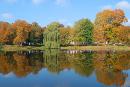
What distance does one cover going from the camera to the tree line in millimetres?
96625

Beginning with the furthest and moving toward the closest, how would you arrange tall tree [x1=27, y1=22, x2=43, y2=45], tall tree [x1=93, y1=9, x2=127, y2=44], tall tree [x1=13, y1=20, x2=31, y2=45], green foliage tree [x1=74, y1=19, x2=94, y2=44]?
tall tree [x1=27, y1=22, x2=43, y2=45], green foliage tree [x1=74, y1=19, x2=94, y2=44], tall tree [x1=13, y1=20, x2=31, y2=45], tall tree [x1=93, y1=9, x2=127, y2=44]

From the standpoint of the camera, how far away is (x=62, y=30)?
390 ft

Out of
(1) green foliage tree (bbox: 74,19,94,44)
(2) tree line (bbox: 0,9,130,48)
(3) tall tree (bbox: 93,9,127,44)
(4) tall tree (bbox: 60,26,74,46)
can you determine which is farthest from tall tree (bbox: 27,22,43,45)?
(3) tall tree (bbox: 93,9,127,44)

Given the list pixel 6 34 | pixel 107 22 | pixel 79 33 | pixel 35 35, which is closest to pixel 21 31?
pixel 6 34

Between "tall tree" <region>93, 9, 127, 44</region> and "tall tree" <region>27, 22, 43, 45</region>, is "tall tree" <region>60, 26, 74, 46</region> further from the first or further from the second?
"tall tree" <region>93, 9, 127, 44</region>

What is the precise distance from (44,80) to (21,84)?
3065 mm

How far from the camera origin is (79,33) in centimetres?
10994

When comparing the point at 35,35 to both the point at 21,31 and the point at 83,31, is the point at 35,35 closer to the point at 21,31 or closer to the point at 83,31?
the point at 21,31

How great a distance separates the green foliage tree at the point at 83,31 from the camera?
361 feet

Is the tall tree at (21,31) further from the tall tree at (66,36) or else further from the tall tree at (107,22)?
the tall tree at (107,22)

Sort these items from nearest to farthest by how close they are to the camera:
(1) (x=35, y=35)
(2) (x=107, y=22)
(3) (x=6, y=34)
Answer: (2) (x=107, y=22)
(3) (x=6, y=34)
(1) (x=35, y=35)

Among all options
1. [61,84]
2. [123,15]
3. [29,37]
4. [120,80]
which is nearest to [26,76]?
[61,84]

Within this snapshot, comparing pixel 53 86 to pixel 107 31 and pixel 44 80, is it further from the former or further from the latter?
pixel 107 31

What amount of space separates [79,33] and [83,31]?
1.99 metres
